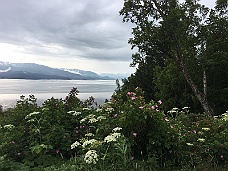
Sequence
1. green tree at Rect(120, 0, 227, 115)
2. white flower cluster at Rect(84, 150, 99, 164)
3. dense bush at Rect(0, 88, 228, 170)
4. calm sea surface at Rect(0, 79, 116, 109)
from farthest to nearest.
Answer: calm sea surface at Rect(0, 79, 116, 109) < green tree at Rect(120, 0, 227, 115) < dense bush at Rect(0, 88, 228, 170) < white flower cluster at Rect(84, 150, 99, 164)

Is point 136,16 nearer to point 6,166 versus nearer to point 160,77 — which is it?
point 160,77

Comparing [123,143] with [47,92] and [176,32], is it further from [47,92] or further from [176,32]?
[47,92]

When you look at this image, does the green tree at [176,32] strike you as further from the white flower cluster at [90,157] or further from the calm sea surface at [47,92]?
the white flower cluster at [90,157]

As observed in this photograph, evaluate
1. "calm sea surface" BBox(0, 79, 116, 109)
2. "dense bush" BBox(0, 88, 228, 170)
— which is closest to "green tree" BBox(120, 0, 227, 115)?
"calm sea surface" BBox(0, 79, 116, 109)

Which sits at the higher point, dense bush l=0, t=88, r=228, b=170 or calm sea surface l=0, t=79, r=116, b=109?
dense bush l=0, t=88, r=228, b=170

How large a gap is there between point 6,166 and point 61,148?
4.68 ft

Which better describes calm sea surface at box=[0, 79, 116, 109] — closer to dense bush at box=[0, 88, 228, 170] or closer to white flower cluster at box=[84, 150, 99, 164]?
dense bush at box=[0, 88, 228, 170]

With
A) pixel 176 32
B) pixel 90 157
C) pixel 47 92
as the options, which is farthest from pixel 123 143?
pixel 47 92

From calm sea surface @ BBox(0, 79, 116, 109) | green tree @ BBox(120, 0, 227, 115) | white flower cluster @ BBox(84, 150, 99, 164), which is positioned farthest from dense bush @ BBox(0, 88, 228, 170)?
green tree @ BBox(120, 0, 227, 115)

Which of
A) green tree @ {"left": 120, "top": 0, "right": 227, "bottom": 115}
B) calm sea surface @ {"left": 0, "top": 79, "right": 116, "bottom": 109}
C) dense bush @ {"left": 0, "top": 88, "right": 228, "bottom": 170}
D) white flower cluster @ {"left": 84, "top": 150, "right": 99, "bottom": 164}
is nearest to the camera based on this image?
white flower cluster @ {"left": 84, "top": 150, "right": 99, "bottom": 164}

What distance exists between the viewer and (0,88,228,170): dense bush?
386 cm

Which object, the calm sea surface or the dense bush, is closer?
the dense bush

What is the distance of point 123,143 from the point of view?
3766 mm

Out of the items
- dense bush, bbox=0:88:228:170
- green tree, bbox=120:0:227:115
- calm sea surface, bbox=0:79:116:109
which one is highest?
green tree, bbox=120:0:227:115
